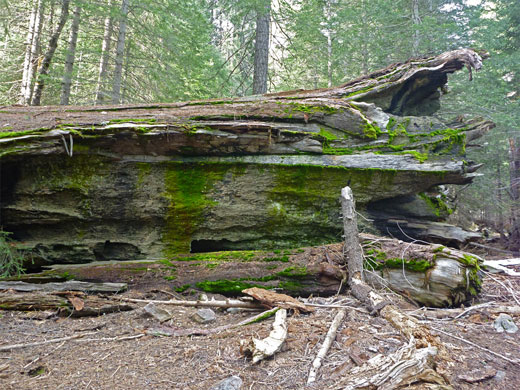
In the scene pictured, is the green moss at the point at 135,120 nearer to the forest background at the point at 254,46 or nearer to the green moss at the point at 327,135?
the green moss at the point at 327,135

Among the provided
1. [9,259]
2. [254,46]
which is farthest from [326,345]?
[254,46]

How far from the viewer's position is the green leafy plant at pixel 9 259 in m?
5.20

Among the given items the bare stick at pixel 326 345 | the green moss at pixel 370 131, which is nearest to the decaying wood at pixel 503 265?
the green moss at pixel 370 131

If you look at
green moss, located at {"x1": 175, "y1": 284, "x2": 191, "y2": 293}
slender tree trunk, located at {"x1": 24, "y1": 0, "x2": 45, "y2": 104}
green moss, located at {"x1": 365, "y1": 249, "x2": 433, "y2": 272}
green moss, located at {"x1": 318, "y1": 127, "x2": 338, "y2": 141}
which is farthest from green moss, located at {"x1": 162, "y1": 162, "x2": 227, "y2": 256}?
slender tree trunk, located at {"x1": 24, "y1": 0, "x2": 45, "y2": 104}

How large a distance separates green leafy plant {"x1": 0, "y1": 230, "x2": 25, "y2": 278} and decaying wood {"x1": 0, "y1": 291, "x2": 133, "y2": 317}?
99 centimetres

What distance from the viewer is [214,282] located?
5.32 m

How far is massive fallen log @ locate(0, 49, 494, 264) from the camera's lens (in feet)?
19.1

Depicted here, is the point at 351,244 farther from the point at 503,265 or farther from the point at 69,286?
the point at 69,286

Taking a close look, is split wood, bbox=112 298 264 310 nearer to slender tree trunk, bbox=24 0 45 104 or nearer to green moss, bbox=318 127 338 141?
green moss, bbox=318 127 338 141

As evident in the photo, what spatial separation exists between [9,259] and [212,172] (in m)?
4.06

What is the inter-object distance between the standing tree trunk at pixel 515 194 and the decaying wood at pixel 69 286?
40.5 feet

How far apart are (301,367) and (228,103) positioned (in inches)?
239

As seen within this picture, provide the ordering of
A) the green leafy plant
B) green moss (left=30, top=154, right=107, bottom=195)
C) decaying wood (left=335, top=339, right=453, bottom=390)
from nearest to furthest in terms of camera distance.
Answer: decaying wood (left=335, top=339, right=453, bottom=390) → the green leafy plant → green moss (left=30, top=154, right=107, bottom=195)

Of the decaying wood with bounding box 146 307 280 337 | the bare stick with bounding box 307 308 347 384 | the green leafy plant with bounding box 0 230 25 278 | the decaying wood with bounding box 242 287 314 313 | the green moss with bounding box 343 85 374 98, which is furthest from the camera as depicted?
the green moss with bounding box 343 85 374 98
